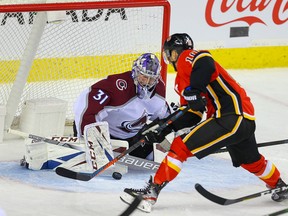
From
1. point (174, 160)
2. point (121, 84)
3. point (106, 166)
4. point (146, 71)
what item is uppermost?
point (146, 71)

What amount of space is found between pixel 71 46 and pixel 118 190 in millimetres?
1662

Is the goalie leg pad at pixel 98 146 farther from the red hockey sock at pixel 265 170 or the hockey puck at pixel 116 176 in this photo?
the red hockey sock at pixel 265 170

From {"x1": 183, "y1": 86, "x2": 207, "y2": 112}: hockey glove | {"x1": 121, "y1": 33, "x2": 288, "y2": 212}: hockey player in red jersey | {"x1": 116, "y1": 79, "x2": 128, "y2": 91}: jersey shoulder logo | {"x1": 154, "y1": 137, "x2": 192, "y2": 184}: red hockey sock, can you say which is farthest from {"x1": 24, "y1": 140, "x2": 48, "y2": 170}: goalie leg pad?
{"x1": 183, "y1": 86, "x2": 207, "y2": 112}: hockey glove

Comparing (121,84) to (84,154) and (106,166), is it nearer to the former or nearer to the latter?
(84,154)

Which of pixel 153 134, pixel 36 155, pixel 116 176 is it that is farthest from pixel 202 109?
pixel 36 155

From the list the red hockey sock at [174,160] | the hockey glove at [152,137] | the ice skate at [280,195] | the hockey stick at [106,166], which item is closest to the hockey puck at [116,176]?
the hockey stick at [106,166]

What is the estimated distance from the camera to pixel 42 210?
3836mm

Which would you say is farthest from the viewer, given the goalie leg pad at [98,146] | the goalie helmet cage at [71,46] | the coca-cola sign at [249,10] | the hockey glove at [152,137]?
the coca-cola sign at [249,10]

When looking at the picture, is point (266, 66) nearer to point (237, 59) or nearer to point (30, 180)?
point (237, 59)

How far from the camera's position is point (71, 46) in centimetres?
561

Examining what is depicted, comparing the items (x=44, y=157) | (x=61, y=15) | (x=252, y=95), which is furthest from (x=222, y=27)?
(x=44, y=157)

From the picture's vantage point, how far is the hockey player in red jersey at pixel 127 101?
441cm

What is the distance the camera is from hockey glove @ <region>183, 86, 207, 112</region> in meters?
3.73

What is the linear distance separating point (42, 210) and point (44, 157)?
2.25 ft
